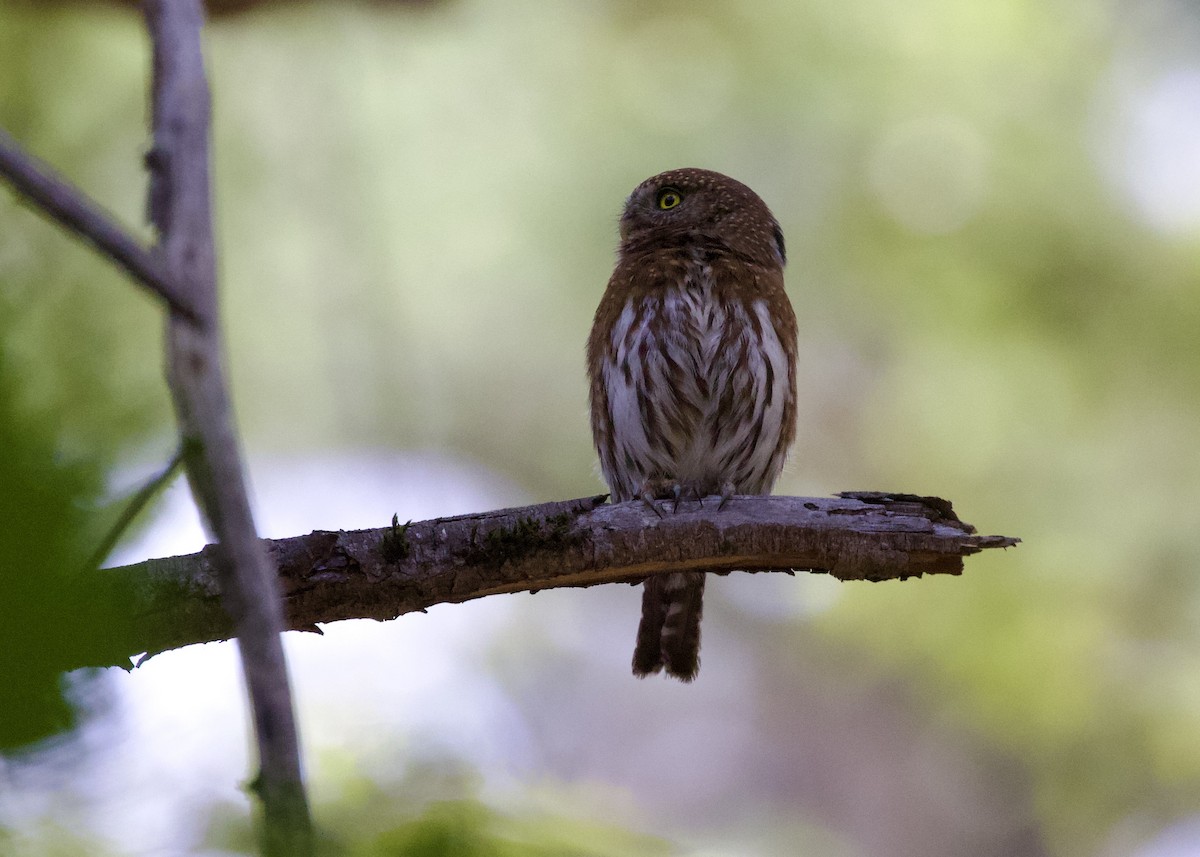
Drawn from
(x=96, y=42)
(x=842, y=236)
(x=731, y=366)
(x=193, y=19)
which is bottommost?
(x=193, y=19)

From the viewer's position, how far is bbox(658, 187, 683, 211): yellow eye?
5.44 meters

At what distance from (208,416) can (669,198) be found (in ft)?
14.3

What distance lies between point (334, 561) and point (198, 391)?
206 cm

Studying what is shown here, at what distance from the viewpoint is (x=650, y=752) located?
315 inches

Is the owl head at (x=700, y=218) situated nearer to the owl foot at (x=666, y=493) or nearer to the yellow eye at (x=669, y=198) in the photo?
the yellow eye at (x=669, y=198)

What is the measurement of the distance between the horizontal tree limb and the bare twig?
1770 millimetres

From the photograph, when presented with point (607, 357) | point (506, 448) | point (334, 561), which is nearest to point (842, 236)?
point (506, 448)

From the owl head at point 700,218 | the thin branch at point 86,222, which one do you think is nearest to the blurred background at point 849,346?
the owl head at point 700,218

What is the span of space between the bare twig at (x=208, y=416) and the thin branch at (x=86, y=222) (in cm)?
2

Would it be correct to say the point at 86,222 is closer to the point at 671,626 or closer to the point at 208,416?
the point at 208,416

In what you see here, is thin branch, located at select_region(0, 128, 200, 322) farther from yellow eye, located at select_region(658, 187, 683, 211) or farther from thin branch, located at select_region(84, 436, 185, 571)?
yellow eye, located at select_region(658, 187, 683, 211)

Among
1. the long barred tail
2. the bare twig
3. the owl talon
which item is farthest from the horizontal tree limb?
the bare twig

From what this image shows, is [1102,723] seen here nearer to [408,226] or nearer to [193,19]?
[408,226]

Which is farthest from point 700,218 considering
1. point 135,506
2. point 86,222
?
point 135,506
